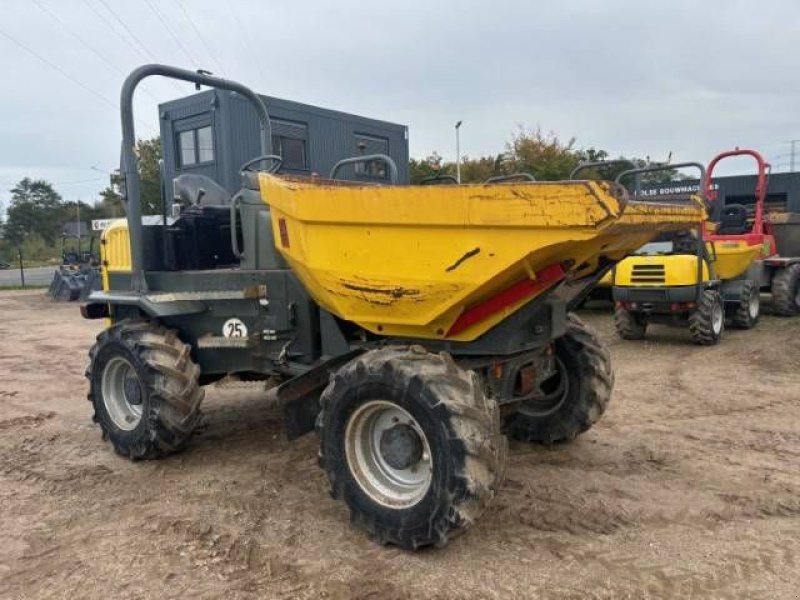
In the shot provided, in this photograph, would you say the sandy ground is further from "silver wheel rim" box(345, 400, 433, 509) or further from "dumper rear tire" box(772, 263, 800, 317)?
"dumper rear tire" box(772, 263, 800, 317)

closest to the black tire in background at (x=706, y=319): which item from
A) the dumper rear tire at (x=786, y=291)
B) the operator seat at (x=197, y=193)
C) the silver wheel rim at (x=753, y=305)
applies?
the silver wheel rim at (x=753, y=305)

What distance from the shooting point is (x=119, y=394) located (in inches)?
200

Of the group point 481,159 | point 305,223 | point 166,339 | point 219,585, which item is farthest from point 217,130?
point 481,159

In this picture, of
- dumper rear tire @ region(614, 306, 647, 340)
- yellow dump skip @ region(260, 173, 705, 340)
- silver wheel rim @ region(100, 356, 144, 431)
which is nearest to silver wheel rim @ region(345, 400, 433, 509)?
yellow dump skip @ region(260, 173, 705, 340)

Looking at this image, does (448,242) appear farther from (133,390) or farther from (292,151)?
(292,151)

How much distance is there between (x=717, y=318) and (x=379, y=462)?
705cm

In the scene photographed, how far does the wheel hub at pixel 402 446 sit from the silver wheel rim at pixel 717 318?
680cm

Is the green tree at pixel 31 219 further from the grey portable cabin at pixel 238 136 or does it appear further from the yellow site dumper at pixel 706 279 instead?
the yellow site dumper at pixel 706 279

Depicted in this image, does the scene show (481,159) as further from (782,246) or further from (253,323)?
(253,323)

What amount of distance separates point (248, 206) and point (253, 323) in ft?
2.52

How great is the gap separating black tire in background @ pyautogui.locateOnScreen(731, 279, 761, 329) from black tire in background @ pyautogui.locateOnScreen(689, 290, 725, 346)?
1063 millimetres

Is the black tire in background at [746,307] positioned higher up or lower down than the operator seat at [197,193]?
lower down

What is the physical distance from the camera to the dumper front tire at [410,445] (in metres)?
3.14

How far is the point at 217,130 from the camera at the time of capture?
43.3ft
